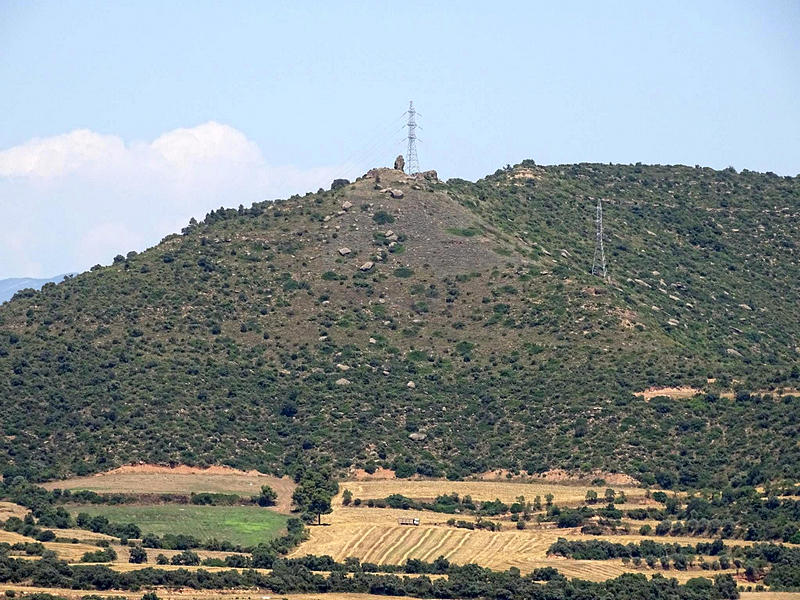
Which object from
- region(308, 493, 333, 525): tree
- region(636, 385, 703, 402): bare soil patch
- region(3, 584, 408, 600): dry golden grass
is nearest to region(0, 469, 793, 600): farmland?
region(3, 584, 408, 600): dry golden grass

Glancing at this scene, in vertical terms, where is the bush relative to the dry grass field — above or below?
above

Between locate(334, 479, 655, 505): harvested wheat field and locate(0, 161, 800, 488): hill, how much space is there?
2.65 meters

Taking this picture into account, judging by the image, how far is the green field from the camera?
12850 centimetres

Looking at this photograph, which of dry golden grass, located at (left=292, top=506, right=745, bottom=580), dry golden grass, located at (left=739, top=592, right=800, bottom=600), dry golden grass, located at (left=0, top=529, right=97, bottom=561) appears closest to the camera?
dry golden grass, located at (left=739, top=592, right=800, bottom=600)

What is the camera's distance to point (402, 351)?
547 feet

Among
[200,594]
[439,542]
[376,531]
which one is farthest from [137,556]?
[439,542]

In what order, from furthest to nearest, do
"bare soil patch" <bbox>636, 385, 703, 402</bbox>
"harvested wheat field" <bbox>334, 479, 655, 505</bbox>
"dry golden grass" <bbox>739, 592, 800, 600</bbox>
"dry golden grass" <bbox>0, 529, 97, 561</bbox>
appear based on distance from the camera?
1. "bare soil patch" <bbox>636, 385, 703, 402</bbox>
2. "harvested wheat field" <bbox>334, 479, 655, 505</bbox>
3. "dry golden grass" <bbox>0, 529, 97, 561</bbox>
4. "dry golden grass" <bbox>739, 592, 800, 600</bbox>

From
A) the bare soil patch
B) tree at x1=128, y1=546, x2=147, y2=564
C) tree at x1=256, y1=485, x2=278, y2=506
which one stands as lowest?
tree at x1=128, y1=546, x2=147, y2=564

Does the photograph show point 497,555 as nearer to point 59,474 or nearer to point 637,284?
point 59,474

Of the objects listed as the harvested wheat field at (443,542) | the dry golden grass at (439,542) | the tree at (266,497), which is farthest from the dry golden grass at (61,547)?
the tree at (266,497)

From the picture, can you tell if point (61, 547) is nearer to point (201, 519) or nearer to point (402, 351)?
point (201, 519)

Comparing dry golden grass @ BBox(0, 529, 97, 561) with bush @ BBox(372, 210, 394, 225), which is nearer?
dry golden grass @ BBox(0, 529, 97, 561)

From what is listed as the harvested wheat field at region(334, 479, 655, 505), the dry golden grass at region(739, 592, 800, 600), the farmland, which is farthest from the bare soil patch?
the dry golden grass at region(739, 592, 800, 600)

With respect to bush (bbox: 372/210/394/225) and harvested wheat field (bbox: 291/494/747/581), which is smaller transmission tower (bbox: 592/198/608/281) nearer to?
bush (bbox: 372/210/394/225)
